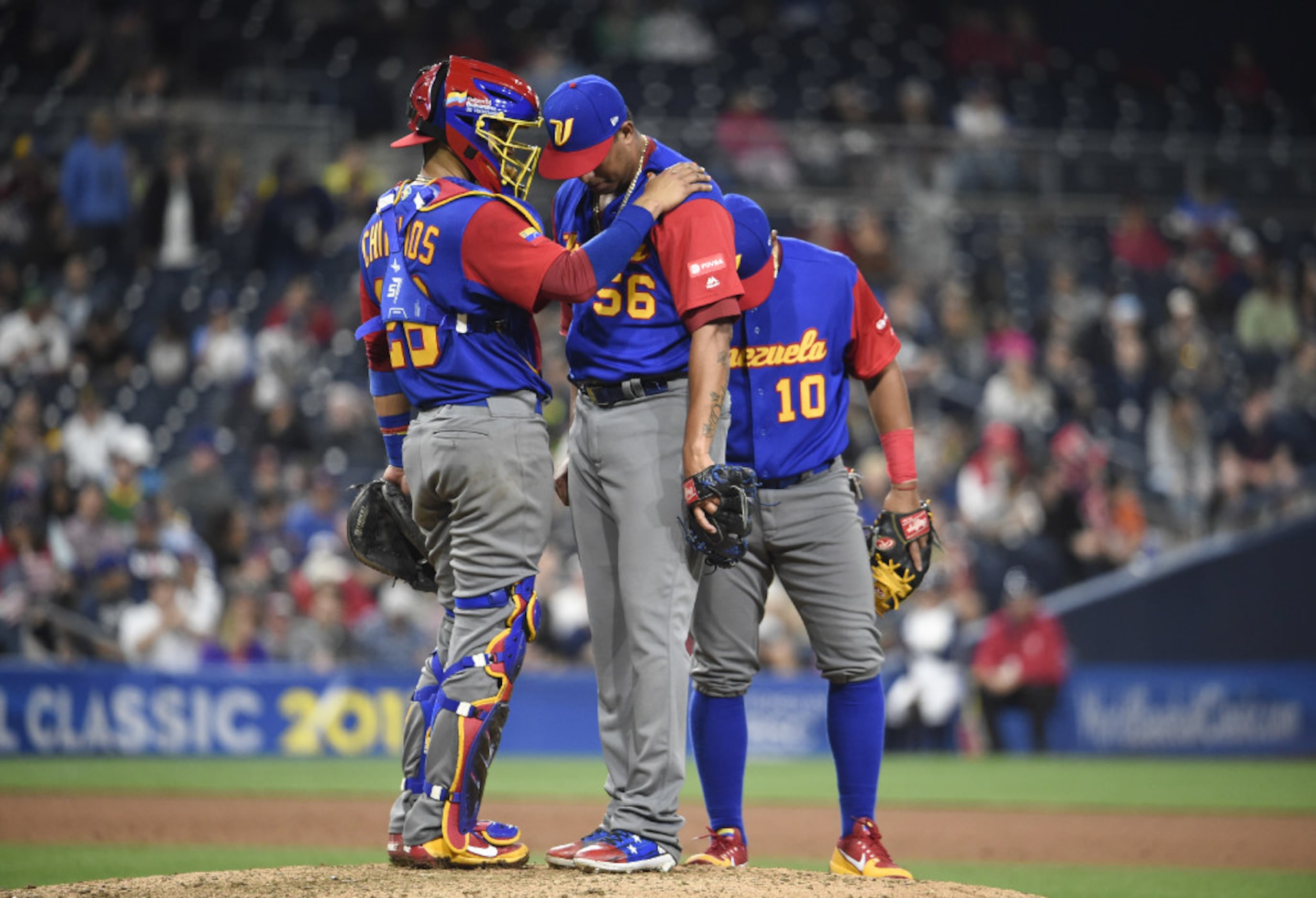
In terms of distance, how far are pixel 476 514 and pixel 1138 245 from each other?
43.7 feet

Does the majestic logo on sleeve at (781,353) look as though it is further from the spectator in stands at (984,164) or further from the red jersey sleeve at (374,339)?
the spectator in stands at (984,164)

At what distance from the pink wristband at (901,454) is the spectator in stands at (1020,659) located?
7.18m

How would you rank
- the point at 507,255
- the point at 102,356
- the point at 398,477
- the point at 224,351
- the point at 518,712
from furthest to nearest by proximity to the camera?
the point at 224,351 < the point at 102,356 < the point at 518,712 < the point at 398,477 < the point at 507,255

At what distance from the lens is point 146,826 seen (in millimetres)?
7484

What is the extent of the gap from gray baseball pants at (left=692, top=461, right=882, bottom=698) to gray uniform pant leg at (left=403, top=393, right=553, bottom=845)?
0.73m

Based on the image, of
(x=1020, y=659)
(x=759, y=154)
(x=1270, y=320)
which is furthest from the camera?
(x=759, y=154)

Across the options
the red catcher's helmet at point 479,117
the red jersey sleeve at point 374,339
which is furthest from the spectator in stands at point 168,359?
the red catcher's helmet at point 479,117

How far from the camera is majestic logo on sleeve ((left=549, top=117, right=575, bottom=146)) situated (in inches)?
170

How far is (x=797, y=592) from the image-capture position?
488cm

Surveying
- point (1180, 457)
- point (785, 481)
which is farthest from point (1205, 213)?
point (785, 481)

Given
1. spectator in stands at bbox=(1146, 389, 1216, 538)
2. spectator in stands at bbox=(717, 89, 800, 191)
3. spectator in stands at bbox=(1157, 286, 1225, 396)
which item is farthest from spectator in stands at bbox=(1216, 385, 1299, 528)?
spectator in stands at bbox=(717, 89, 800, 191)

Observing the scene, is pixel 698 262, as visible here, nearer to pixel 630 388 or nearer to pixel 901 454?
pixel 630 388

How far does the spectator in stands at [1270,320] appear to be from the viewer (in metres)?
15.0

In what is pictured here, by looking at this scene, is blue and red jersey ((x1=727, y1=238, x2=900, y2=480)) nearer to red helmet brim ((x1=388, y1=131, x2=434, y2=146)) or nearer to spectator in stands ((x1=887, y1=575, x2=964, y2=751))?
red helmet brim ((x1=388, y1=131, x2=434, y2=146))
